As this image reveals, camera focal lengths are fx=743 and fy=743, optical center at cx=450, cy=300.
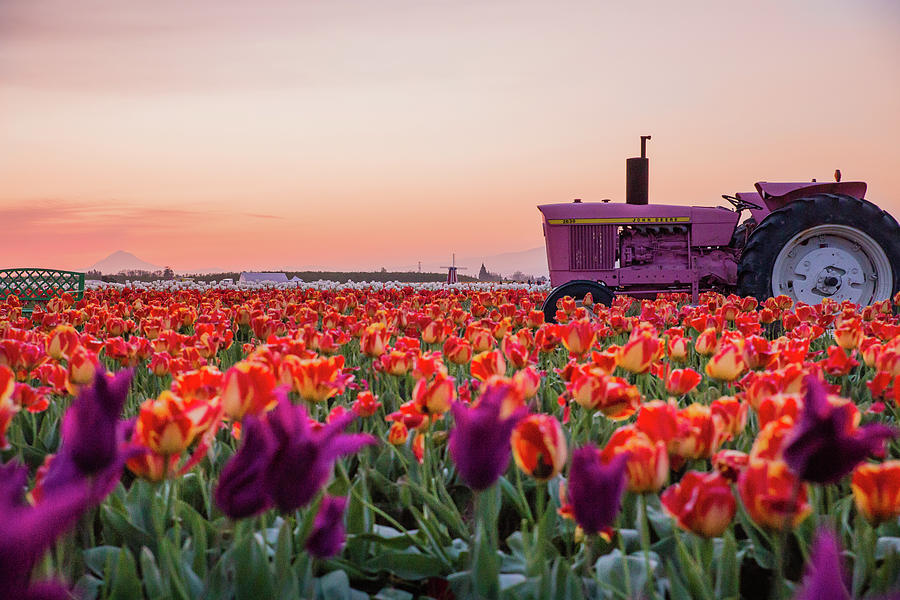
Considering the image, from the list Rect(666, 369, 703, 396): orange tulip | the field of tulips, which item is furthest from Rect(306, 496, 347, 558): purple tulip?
→ Rect(666, 369, 703, 396): orange tulip

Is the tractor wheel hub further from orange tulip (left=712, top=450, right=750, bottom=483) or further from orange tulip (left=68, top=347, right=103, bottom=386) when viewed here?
orange tulip (left=68, top=347, right=103, bottom=386)

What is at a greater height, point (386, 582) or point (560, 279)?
point (560, 279)

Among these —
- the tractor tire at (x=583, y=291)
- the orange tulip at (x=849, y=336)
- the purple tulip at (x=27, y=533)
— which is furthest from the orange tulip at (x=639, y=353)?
the tractor tire at (x=583, y=291)

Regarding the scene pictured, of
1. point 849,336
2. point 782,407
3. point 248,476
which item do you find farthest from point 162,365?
point 849,336

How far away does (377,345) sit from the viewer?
8.68 feet

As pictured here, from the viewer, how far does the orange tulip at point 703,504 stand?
998 mm

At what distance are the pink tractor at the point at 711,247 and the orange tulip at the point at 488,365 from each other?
194 inches

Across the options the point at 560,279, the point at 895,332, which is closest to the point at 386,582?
the point at 895,332

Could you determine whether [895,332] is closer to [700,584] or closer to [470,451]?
[700,584]

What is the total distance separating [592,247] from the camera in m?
8.16

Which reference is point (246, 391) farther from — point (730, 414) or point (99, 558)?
point (730, 414)

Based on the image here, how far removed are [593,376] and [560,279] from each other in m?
6.70

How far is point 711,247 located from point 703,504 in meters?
8.06

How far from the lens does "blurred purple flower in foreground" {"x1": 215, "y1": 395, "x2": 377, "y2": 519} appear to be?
0.91 m
